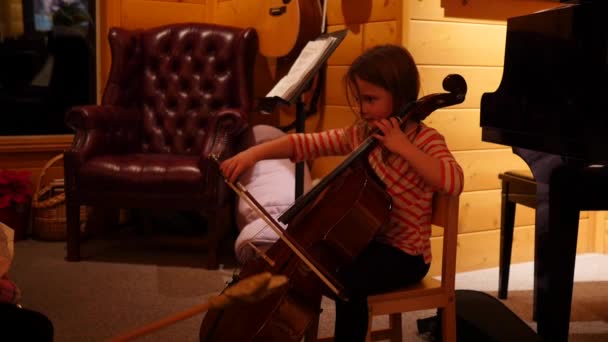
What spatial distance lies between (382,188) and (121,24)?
9.51 ft

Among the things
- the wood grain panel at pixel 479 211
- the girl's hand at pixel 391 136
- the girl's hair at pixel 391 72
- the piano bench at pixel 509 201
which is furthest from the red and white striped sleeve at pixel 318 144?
the wood grain panel at pixel 479 211

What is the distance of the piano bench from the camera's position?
2.55 meters

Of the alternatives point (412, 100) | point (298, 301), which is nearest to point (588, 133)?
point (412, 100)

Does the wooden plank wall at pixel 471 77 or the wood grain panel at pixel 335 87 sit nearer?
the wooden plank wall at pixel 471 77

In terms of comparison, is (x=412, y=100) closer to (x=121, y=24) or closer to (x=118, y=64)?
(x=118, y=64)

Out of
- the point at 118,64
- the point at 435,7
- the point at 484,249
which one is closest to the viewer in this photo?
the point at 435,7

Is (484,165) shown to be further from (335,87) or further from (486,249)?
(335,87)

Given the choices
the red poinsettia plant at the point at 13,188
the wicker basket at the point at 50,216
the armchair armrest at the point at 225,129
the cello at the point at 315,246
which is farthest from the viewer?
the wicker basket at the point at 50,216

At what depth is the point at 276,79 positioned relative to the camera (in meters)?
3.89

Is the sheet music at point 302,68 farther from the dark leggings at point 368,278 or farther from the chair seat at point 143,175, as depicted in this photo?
the dark leggings at point 368,278

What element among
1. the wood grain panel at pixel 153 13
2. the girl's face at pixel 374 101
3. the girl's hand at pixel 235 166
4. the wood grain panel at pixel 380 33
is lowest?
the girl's hand at pixel 235 166

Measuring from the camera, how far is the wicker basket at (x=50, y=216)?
357cm

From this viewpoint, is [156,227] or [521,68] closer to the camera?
[521,68]

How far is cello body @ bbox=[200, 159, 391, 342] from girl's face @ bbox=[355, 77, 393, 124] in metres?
0.19
